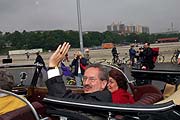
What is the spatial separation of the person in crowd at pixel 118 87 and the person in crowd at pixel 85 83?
26.1 inches

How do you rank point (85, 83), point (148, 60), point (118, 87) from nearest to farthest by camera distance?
point (85, 83) < point (118, 87) < point (148, 60)

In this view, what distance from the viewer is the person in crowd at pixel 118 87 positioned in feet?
13.8

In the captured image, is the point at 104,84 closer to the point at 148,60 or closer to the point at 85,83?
the point at 85,83

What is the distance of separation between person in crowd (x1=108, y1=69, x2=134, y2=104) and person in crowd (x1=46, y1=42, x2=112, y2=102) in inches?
26.1

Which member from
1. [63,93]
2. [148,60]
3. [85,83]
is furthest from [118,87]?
[148,60]

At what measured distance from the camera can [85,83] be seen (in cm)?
352

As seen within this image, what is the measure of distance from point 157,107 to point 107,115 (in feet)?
1.23

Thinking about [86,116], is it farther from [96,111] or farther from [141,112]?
[141,112]

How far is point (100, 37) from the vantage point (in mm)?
64875

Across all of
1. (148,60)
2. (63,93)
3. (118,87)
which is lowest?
(148,60)

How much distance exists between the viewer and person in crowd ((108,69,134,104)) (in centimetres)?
422

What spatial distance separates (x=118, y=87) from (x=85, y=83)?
3.74ft

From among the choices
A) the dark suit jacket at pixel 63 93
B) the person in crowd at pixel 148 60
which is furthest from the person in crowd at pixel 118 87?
the person in crowd at pixel 148 60

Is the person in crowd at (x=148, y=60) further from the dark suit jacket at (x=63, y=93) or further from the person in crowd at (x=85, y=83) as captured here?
the dark suit jacket at (x=63, y=93)
